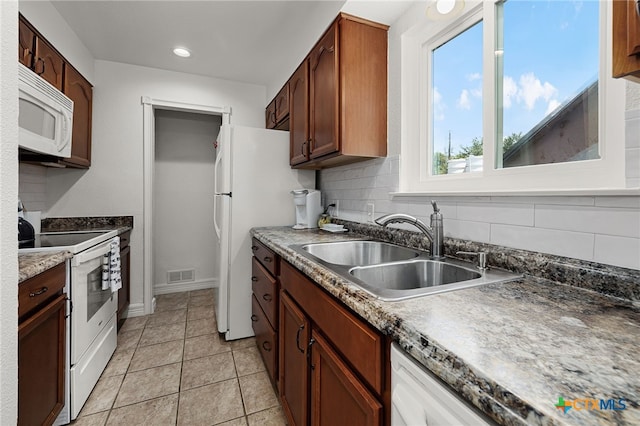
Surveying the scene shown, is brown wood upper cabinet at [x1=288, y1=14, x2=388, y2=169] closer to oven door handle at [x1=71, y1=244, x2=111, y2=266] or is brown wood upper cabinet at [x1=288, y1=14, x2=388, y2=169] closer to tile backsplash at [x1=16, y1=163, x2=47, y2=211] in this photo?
oven door handle at [x1=71, y1=244, x2=111, y2=266]

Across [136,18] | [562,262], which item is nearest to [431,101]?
[562,262]

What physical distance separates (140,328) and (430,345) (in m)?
2.81

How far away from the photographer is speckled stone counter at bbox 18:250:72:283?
1.08 metres

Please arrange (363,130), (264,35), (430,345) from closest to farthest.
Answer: (430,345), (363,130), (264,35)

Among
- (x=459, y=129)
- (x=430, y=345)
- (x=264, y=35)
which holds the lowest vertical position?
(x=430, y=345)

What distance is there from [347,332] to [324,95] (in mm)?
1473

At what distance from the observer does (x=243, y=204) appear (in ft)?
7.37

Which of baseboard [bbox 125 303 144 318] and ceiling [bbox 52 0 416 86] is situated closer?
ceiling [bbox 52 0 416 86]

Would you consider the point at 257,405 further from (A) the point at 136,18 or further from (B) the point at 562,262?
(A) the point at 136,18

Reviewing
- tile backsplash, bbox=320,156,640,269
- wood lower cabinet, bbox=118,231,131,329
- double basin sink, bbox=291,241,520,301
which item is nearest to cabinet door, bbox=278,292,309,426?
double basin sink, bbox=291,241,520,301

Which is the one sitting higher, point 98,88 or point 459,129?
point 98,88

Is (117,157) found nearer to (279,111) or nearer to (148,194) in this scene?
(148,194)

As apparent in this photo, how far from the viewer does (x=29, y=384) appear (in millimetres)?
1134

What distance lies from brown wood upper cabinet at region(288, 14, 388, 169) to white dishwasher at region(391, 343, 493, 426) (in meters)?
1.25
